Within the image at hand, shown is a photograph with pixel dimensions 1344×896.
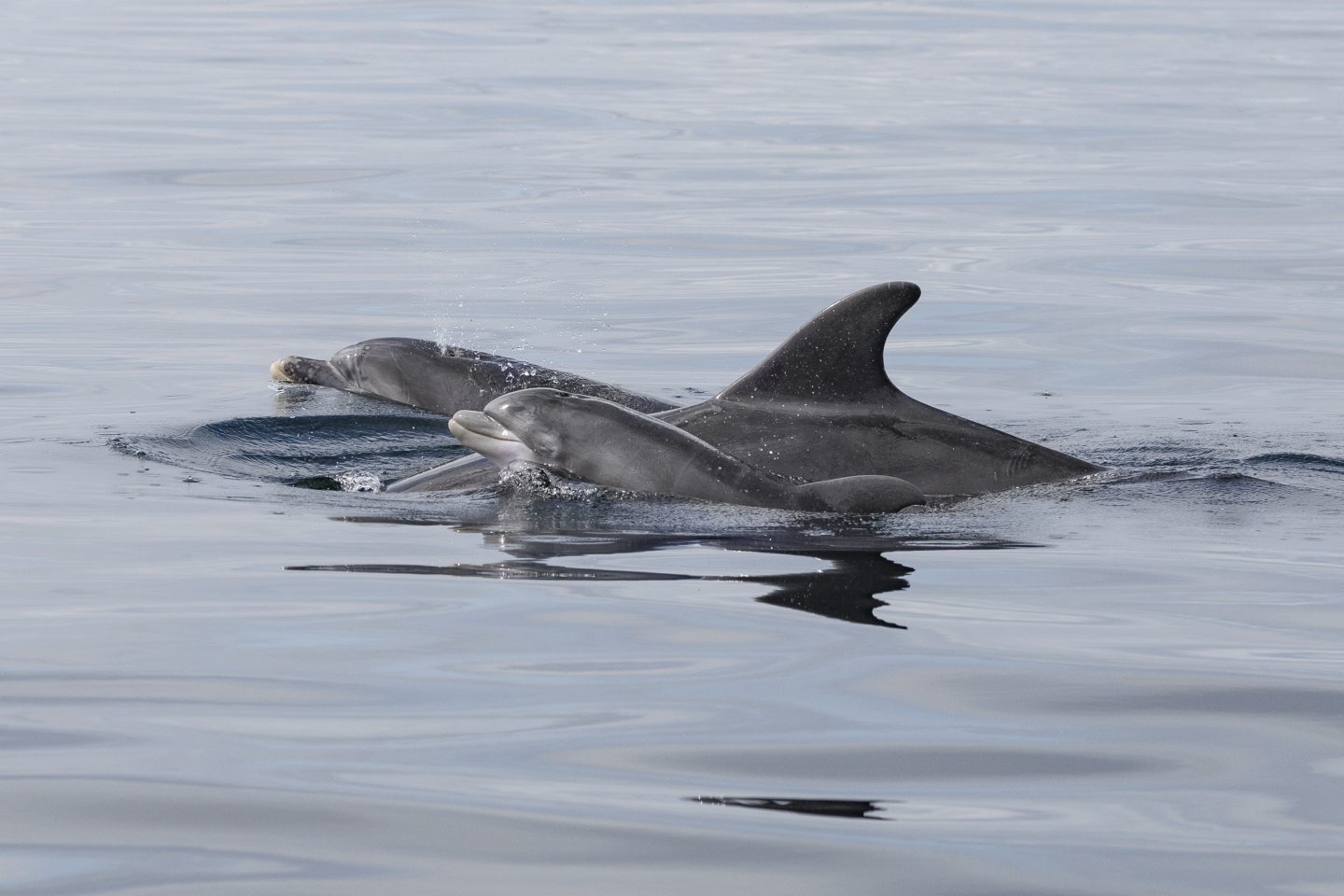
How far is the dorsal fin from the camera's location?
465 inches

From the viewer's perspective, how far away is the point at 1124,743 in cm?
693

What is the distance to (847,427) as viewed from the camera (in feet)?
40.3

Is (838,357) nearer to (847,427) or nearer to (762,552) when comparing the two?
(847,427)

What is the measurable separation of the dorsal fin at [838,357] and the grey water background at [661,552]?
1.11m

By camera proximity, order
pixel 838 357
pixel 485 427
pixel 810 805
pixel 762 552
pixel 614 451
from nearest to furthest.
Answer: pixel 810 805 → pixel 762 552 → pixel 614 451 → pixel 485 427 → pixel 838 357

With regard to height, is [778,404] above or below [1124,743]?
above

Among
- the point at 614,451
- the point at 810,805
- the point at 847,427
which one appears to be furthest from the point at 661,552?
the point at 810,805

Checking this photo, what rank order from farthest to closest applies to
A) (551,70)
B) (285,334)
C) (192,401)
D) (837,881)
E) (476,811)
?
1. (551,70)
2. (285,334)
3. (192,401)
4. (476,811)
5. (837,881)

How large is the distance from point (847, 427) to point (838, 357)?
1.33 ft

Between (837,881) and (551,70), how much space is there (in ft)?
125

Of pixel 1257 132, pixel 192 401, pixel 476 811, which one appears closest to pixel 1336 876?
pixel 476 811

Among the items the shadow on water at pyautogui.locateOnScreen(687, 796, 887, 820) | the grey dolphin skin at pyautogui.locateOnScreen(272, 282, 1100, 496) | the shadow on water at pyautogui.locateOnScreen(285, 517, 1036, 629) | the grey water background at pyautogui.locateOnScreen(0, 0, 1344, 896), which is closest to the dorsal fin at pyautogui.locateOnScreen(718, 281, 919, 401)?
the grey dolphin skin at pyautogui.locateOnScreen(272, 282, 1100, 496)

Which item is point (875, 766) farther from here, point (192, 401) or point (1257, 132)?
point (1257, 132)

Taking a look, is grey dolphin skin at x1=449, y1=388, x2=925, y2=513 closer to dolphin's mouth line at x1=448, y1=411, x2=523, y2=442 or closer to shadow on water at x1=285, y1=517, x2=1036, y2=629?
dolphin's mouth line at x1=448, y1=411, x2=523, y2=442
